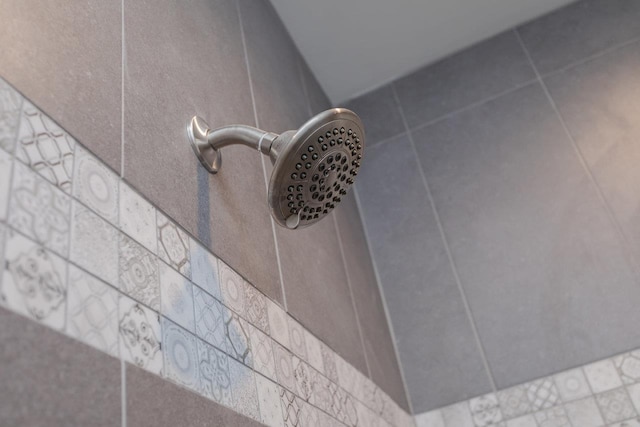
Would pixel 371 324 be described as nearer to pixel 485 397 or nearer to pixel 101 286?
pixel 485 397

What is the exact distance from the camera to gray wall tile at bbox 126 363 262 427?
1.89ft

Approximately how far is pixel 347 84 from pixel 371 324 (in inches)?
28.2

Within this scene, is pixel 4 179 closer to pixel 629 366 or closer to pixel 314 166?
pixel 314 166

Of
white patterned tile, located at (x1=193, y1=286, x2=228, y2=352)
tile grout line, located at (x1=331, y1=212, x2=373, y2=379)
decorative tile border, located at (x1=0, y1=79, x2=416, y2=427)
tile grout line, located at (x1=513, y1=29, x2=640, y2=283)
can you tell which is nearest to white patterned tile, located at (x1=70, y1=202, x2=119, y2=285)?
decorative tile border, located at (x1=0, y1=79, x2=416, y2=427)

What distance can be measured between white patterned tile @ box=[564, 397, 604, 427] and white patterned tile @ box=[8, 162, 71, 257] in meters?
1.13

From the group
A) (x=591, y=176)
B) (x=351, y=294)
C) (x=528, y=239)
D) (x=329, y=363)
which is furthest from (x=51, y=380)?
(x=591, y=176)

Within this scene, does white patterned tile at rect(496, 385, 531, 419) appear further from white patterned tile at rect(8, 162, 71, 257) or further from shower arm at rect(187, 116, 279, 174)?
white patterned tile at rect(8, 162, 71, 257)

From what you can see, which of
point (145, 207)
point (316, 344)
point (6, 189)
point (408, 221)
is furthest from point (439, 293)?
point (6, 189)

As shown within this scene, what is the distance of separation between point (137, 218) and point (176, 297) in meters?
0.09

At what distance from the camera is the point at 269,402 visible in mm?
817

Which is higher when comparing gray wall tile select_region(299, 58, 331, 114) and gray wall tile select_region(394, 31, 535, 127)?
gray wall tile select_region(299, 58, 331, 114)

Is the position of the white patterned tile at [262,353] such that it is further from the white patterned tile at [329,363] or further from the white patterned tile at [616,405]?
the white patterned tile at [616,405]

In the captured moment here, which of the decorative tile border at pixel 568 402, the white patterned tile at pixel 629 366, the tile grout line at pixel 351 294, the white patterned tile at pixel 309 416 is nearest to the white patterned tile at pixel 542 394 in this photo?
the decorative tile border at pixel 568 402

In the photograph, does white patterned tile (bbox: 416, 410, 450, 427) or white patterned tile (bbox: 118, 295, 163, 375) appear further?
white patterned tile (bbox: 416, 410, 450, 427)
